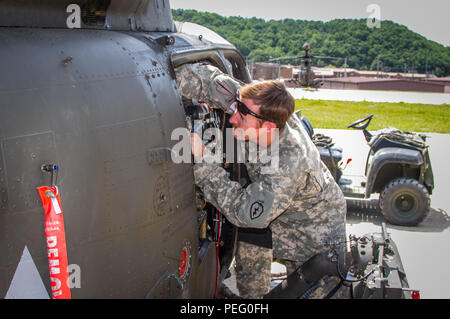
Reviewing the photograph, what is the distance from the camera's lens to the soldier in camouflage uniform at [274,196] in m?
2.87

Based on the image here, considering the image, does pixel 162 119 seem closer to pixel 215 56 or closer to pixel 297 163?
pixel 297 163

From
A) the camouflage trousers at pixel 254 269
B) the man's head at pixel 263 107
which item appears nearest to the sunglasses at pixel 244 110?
the man's head at pixel 263 107

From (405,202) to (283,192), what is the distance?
4.66 metres

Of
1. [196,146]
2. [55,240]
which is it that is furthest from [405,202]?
[55,240]

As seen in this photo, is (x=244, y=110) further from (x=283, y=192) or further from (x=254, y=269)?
(x=254, y=269)

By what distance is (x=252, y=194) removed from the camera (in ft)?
9.42

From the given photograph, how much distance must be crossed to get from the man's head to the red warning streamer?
127cm

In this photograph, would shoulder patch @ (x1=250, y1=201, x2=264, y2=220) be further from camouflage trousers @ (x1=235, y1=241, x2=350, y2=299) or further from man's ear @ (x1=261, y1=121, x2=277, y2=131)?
camouflage trousers @ (x1=235, y1=241, x2=350, y2=299)

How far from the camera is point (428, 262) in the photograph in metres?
5.91

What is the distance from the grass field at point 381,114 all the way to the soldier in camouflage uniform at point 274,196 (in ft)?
42.6

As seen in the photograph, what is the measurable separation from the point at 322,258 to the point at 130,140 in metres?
1.50

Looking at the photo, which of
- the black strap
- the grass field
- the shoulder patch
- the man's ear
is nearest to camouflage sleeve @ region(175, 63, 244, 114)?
the man's ear

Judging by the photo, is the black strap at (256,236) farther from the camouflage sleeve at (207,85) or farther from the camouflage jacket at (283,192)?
the camouflage sleeve at (207,85)
